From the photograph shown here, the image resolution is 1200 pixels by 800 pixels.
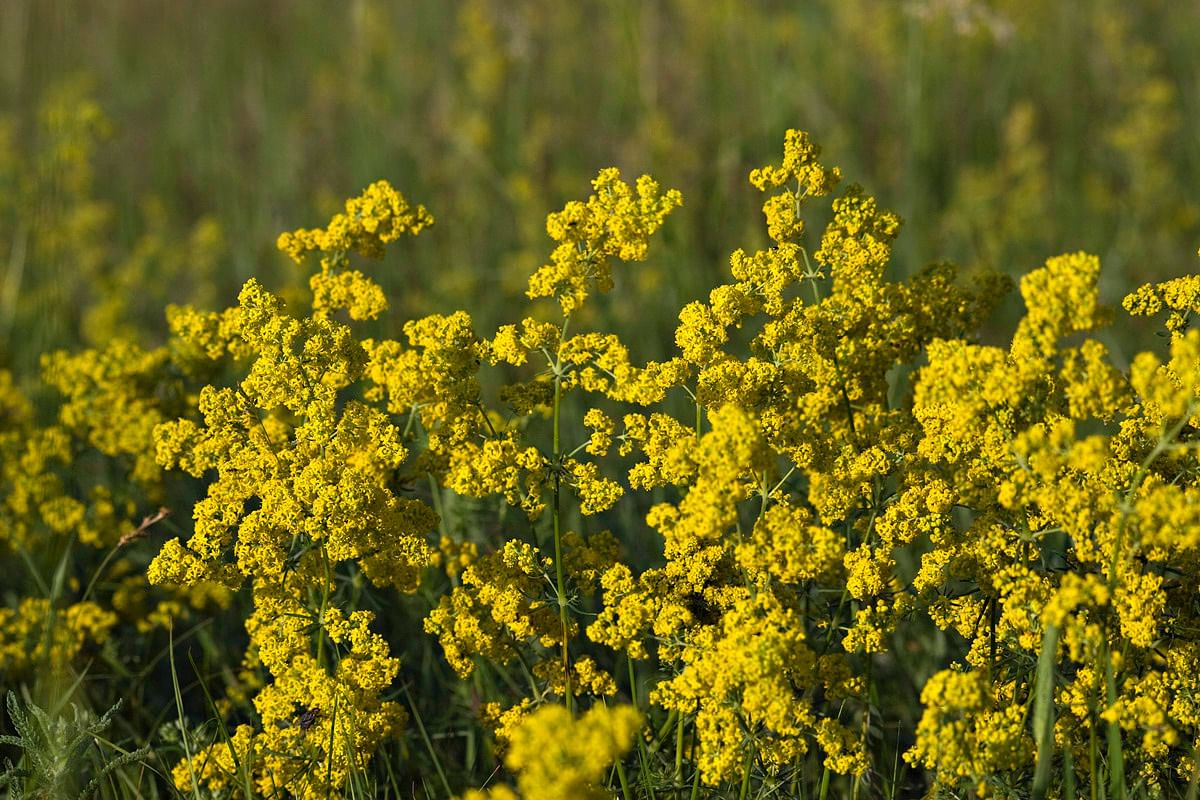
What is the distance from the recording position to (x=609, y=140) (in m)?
9.83

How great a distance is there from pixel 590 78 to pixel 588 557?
853 centimetres

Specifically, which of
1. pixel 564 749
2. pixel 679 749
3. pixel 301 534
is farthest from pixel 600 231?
pixel 564 749

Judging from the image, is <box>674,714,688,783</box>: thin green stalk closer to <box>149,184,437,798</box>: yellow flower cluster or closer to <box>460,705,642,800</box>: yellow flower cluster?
<box>149,184,437,798</box>: yellow flower cluster

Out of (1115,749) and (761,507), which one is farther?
(761,507)

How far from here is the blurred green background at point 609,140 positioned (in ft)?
24.0

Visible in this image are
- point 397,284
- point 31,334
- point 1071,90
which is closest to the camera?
point 31,334

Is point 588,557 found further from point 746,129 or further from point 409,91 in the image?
point 409,91

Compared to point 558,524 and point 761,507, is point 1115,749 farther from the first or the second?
point 558,524

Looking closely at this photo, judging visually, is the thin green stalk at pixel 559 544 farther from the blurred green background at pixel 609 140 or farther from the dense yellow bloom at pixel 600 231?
the blurred green background at pixel 609 140

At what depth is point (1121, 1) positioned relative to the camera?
1091 centimetres

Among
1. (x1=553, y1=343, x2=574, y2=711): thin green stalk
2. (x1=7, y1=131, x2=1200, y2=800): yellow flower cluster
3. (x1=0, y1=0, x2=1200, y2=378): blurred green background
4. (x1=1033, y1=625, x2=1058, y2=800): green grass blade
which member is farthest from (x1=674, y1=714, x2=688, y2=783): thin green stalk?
(x1=0, y1=0, x2=1200, y2=378): blurred green background

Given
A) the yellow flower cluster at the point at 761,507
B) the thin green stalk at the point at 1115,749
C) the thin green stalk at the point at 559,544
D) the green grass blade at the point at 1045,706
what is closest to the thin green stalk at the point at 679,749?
the yellow flower cluster at the point at 761,507

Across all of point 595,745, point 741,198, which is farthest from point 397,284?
point 595,745

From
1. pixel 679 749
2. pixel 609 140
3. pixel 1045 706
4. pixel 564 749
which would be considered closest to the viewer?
pixel 564 749
